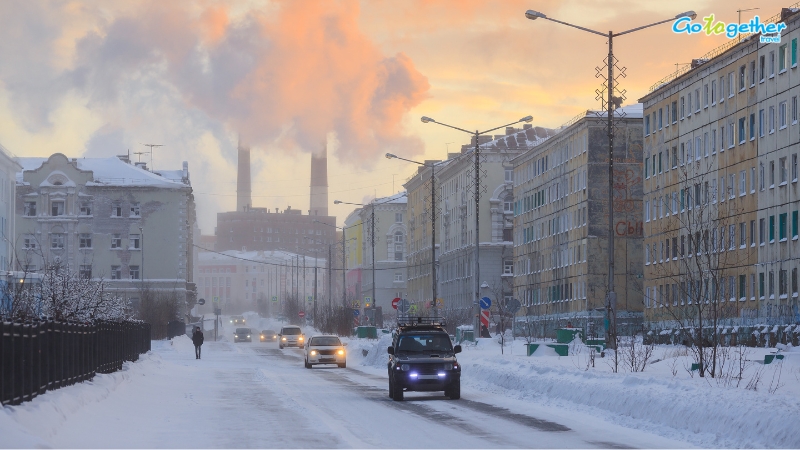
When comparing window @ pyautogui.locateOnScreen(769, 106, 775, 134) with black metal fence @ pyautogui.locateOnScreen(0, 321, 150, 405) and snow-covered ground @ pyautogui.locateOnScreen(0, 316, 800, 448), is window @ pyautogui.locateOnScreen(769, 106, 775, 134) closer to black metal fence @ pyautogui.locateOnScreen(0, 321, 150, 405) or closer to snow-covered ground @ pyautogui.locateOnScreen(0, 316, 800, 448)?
snow-covered ground @ pyautogui.locateOnScreen(0, 316, 800, 448)

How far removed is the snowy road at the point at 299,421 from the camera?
17500mm

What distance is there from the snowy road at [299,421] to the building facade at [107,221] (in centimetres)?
9254

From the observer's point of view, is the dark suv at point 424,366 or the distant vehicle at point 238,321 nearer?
the dark suv at point 424,366

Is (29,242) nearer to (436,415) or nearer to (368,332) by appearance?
(368,332)

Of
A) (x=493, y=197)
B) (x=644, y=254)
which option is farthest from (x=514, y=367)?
(x=493, y=197)

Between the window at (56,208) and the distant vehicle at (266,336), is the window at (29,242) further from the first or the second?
the distant vehicle at (266,336)

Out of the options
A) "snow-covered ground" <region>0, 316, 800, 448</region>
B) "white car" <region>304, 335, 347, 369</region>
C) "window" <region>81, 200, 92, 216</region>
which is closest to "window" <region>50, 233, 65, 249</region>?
"window" <region>81, 200, 92, 216</region>

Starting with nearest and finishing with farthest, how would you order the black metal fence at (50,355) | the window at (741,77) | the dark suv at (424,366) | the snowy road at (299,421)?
the snowy road at (299,421) < the black metal fence at (50,355) < the dark suv at (424,366) < the window at (741,77)

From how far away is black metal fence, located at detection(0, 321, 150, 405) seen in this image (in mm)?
18016

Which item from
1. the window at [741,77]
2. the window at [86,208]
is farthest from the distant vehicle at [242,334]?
the window at [741,77]

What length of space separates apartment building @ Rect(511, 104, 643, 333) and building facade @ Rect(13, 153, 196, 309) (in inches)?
1516

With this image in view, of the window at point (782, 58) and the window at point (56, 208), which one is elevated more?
the window at point (782, 58)

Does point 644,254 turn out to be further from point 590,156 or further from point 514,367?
point 514,367

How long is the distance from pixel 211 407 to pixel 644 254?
6522 centimetres
